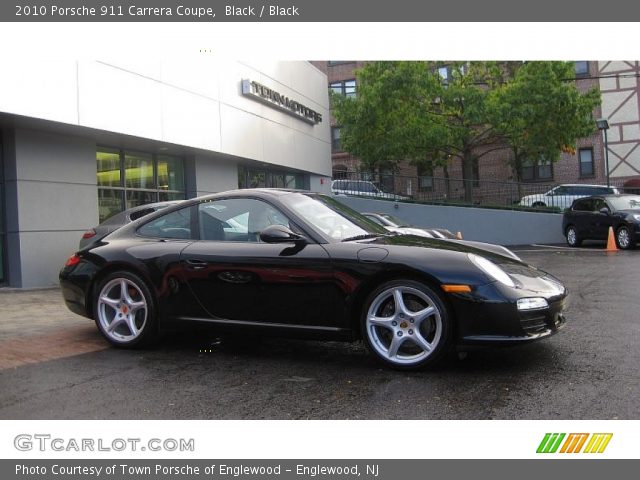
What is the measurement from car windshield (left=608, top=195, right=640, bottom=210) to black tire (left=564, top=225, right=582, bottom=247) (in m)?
1.49

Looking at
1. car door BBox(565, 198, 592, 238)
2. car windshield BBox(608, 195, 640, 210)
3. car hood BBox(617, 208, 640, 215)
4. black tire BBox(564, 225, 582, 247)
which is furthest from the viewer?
black tire BBox(564, 225, 582, 247)

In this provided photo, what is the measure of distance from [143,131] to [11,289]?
4075 millimetres

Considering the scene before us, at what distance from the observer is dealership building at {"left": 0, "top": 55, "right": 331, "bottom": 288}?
10281 mm

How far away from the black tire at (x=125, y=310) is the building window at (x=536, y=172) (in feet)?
108

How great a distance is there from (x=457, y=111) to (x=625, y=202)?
8.56 meters

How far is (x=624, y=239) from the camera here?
600 inches

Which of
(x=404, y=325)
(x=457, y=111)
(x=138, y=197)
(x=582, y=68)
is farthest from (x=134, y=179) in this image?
(x=582, y=68)

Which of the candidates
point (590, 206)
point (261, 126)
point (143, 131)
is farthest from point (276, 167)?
point (590, 206)

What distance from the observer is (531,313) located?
4.07 m

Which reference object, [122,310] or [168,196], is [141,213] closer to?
[122,310]

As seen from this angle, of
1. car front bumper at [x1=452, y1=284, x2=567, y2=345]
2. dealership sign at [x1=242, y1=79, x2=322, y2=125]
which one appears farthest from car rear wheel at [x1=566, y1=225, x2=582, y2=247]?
car front bumper at [x1=452, y1=284, x2=567, y2=345]

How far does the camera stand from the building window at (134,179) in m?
12.7

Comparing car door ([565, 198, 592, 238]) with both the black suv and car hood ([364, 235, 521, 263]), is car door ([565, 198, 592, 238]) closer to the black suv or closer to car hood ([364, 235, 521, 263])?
the black suv

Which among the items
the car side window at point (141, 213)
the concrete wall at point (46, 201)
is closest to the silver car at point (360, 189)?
the concrete wall at point (46, 201)
